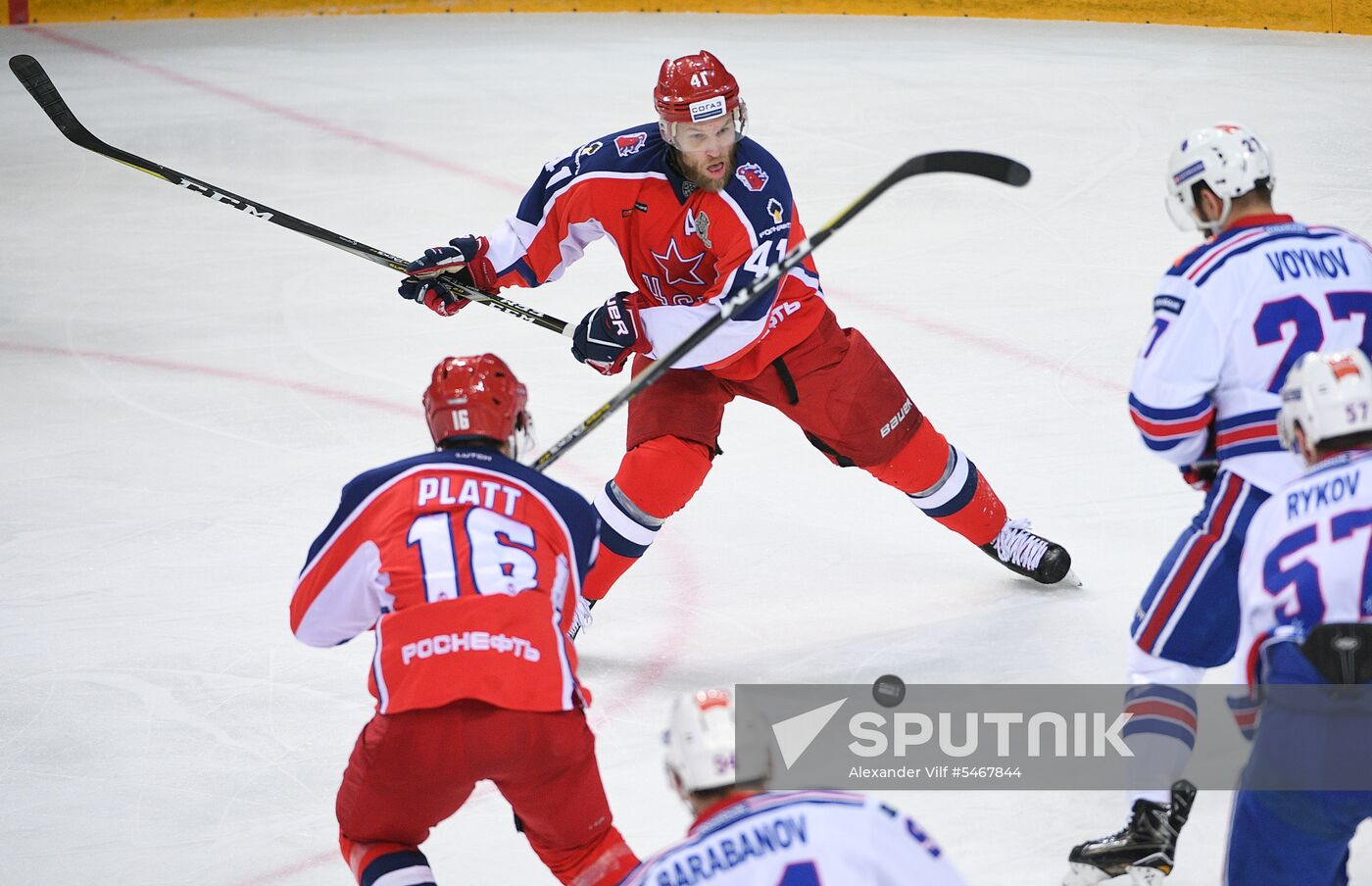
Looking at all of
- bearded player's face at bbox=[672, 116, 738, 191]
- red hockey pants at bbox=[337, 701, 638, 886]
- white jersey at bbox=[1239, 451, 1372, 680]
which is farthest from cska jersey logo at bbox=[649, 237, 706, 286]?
white jersey at bbox=[1239, 451, 1372, 680]

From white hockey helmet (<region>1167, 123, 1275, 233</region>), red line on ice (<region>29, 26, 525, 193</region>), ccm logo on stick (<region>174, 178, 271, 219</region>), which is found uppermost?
red line on ice (<region>29, 26, 525, 193</region>)

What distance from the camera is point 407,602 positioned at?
90.6 inches

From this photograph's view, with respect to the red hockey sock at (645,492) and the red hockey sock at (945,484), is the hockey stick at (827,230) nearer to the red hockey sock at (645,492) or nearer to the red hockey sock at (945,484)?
the red hockey sock at (645,492)

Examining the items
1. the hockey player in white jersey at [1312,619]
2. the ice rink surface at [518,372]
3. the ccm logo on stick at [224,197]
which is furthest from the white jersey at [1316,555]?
the ccm logo on stick at [224,197]

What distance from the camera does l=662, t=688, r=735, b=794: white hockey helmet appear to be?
1.74 meters

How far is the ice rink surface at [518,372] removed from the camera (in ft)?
10.3

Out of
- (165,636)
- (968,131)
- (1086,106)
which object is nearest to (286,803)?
(165,636)

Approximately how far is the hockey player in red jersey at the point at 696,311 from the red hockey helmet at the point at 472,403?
0.94 m

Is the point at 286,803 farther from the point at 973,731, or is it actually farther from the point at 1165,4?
the point at 1165,4

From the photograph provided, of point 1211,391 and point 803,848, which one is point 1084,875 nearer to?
point 1211,391

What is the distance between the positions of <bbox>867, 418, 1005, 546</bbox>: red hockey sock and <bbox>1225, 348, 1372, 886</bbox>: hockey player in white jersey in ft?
4.91

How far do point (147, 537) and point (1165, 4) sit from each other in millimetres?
7551

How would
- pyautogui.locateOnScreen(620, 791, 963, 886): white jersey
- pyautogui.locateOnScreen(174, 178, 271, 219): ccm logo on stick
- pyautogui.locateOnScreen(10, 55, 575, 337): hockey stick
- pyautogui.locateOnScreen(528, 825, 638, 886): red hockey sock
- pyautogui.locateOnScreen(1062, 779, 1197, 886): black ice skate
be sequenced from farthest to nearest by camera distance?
pyautogui.locateOnScreen(174, 178, 271, 219): ccm logo on stick
pyautogui.locateOnScreen(10, 55, 575, 337): hockey stick
pyautogui.locateOnScreen(1062, 779, 1197, 886): black ice skate
pyautogui.locateOnScreen(528, 825, 638, 886): red hockey sock
pyautogui.locateOnScreen(620, 791, 963, 886): white jersey

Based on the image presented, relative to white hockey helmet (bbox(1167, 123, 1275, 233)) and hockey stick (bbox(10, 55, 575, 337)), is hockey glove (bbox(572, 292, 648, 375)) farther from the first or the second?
white hockey helmet (bbox(1167, 123, 1275, 233))
